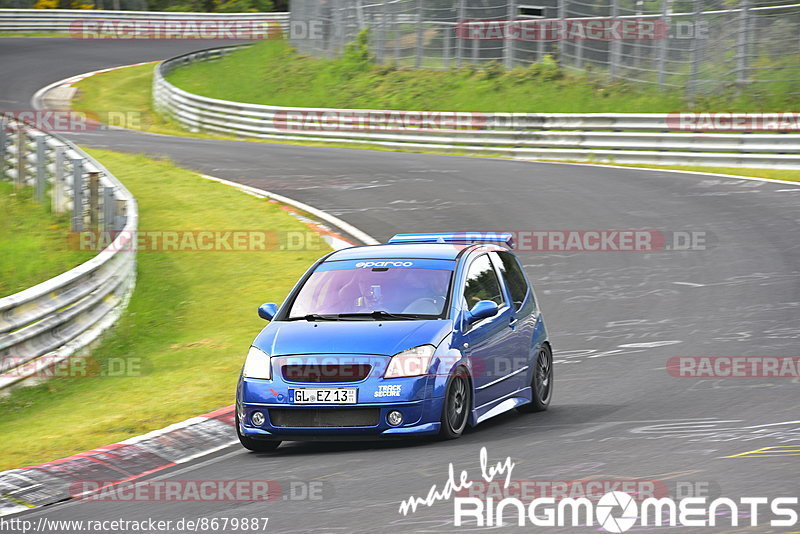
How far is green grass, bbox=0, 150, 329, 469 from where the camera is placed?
1052cm

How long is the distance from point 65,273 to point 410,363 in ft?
18.4

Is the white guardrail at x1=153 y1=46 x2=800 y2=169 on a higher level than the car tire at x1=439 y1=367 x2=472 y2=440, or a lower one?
lower

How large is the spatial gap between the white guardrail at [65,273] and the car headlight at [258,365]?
360 centimetres

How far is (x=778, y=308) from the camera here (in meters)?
13.6

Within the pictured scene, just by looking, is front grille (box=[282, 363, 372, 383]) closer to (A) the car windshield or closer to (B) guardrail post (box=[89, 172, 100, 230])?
(A) the car windshield

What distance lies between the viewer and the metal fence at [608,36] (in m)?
28.7

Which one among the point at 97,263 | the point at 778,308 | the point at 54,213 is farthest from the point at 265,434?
the point at 54,213

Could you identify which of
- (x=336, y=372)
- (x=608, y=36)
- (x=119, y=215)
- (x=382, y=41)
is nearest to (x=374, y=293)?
(x=336, y=372)

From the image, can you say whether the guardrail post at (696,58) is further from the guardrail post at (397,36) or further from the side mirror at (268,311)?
the side mirror at (268,311)

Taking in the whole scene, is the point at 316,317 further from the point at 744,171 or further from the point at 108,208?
the point at 744,171

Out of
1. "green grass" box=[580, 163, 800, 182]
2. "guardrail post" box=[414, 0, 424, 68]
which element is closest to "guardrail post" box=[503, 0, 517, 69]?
"guardrail post" box=[414, 0, 424, 68]

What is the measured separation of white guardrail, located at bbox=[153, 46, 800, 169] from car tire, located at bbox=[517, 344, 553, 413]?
612 inches

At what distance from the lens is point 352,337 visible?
891 centimetres

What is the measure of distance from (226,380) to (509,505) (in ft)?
18.8
